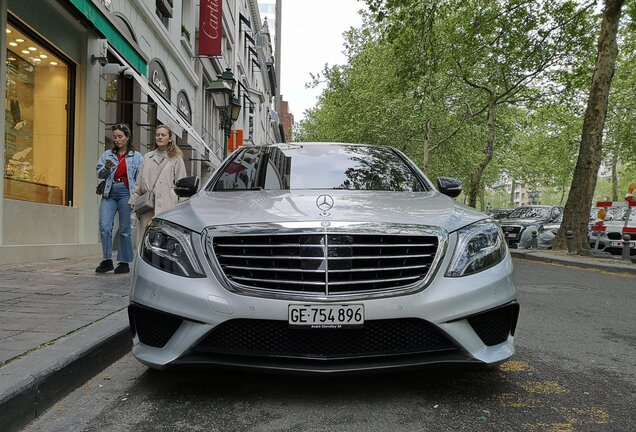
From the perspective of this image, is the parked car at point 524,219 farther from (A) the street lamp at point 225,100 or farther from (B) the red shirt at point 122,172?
(B) the red shirt at point 122,172

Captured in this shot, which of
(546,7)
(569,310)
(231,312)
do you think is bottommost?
(569,310)

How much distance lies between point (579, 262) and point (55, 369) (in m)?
10.9

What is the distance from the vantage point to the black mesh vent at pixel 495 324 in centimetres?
271

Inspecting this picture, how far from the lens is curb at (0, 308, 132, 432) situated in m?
2.35

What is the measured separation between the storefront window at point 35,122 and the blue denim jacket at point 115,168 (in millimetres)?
2253

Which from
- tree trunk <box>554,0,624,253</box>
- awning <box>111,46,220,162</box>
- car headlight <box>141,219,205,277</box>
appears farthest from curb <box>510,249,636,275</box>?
car headlight <box>141,219,205,277</box>

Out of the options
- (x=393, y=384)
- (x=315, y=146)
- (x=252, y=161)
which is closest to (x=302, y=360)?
(x=393, y=384)

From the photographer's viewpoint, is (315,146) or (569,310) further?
(569,310)

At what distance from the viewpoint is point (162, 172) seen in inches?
243

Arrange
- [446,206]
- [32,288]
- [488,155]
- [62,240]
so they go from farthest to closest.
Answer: [488,155], [62,240], [32,288], [446,206]

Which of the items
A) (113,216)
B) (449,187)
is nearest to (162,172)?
(113,216)

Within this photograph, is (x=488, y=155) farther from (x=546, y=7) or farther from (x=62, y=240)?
(x=62, y=240)

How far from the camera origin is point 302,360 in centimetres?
256

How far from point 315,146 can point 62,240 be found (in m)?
6.34
